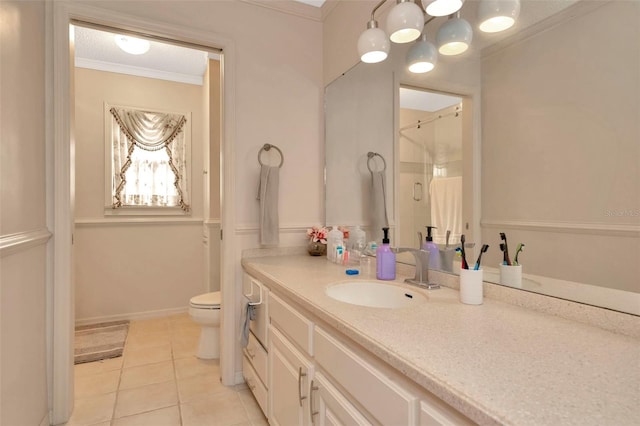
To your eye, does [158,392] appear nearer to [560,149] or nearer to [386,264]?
[386,264]

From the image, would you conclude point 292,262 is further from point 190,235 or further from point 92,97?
point 92,97

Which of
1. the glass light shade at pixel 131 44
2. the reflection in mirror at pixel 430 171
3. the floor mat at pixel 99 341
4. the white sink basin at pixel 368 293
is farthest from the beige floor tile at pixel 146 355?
the glass light shade at pixel 131 44

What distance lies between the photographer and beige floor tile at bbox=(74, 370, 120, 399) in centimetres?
200

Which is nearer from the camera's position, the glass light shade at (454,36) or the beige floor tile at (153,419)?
the glass light shade at (454,36)

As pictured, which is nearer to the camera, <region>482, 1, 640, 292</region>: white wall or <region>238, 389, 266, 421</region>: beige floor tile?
<region>482, 1, 640, 292</region>: white wall

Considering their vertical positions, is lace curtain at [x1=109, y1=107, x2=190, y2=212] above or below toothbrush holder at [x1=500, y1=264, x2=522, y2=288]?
above

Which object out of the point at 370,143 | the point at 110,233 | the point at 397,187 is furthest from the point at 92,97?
the point at 397,187

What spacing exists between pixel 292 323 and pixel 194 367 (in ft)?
4.90

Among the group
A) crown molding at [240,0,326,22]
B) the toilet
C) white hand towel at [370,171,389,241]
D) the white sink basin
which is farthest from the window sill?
the white sink basin

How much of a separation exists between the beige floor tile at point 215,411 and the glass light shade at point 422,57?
2008mm

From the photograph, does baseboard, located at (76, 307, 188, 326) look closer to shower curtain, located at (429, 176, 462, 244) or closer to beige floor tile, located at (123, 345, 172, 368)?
beige floor tile, located at (123, 345, 172, 368)

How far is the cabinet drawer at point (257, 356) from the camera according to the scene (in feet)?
5.29

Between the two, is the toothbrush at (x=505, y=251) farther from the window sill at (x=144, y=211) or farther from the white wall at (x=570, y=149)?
the window sill at (x=144, y=211)

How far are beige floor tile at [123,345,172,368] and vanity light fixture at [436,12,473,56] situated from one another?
2.71m
